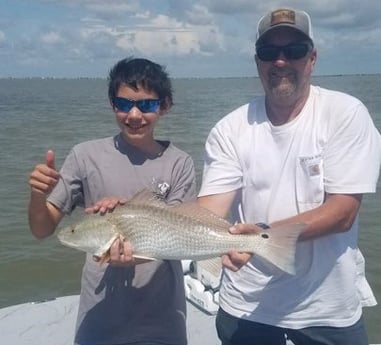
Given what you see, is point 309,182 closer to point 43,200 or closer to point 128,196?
point 128,196

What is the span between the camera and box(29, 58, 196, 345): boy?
3.71 metres

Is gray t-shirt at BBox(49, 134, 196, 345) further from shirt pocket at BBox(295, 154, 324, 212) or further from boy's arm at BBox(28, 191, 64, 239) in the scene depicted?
shirt pocket at BBox(295, 154, 324, 212)

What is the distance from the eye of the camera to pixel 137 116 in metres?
3.77

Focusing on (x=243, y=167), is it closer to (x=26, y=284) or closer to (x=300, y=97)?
(x=300, y=97)

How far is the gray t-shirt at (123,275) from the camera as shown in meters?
3.72

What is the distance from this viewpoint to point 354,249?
3678mm

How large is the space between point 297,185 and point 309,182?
2.6 inches

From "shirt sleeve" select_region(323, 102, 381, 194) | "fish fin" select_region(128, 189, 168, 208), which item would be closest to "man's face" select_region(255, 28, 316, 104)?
"shirt sleeve" select_region(323, 102, 381, 194)

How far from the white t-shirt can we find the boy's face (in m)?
Result: 0.39

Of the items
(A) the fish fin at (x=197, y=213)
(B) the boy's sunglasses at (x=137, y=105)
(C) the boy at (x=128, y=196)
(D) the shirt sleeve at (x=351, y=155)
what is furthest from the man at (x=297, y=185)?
(B) the boy's sunglasses at (x=137, y=105)

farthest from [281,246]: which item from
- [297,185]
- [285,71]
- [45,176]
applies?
[45,176]

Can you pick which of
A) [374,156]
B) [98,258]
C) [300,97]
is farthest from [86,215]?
[374,156]

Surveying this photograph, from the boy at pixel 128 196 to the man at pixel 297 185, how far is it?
12.2 inches

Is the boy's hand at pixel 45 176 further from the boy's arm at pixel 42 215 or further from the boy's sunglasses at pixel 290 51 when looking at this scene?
the boy's sunglasses at pixel 290 51
